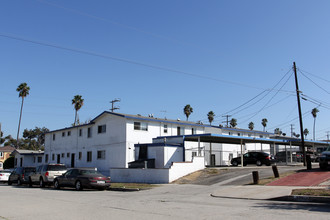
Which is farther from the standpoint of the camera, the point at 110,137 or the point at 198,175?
the point at 110,137

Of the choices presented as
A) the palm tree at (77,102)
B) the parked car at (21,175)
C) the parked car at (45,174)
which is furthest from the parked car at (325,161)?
the palm tree at (77,102)

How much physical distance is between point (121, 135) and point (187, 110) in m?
40.2

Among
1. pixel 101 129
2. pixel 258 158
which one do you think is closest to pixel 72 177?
pixel 101 129

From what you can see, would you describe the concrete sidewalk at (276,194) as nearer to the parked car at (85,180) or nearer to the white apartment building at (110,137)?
the parked car at (85,180)

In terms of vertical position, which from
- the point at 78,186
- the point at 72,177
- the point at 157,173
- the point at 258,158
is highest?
the point at 258,158

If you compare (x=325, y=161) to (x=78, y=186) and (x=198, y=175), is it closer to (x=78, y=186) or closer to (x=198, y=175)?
Result: (x=198, y=175)

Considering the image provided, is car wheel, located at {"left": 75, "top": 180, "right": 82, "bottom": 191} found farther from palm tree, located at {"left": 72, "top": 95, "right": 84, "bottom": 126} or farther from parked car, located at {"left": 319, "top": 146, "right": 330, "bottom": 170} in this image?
palm tree, located at {"left": 72, "top": 95, "right": 84, "bottom": 126}

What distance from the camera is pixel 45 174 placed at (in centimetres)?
2389

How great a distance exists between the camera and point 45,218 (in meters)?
9.24

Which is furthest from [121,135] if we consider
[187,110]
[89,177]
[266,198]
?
[187,110]

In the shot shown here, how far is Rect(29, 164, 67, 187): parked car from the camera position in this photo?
2384 cm

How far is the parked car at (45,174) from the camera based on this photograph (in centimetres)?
2384

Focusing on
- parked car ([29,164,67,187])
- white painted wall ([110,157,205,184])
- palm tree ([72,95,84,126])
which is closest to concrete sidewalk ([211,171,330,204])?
white painted wall ([110,157,205,184])

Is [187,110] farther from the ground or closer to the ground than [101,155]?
farther from the ground
